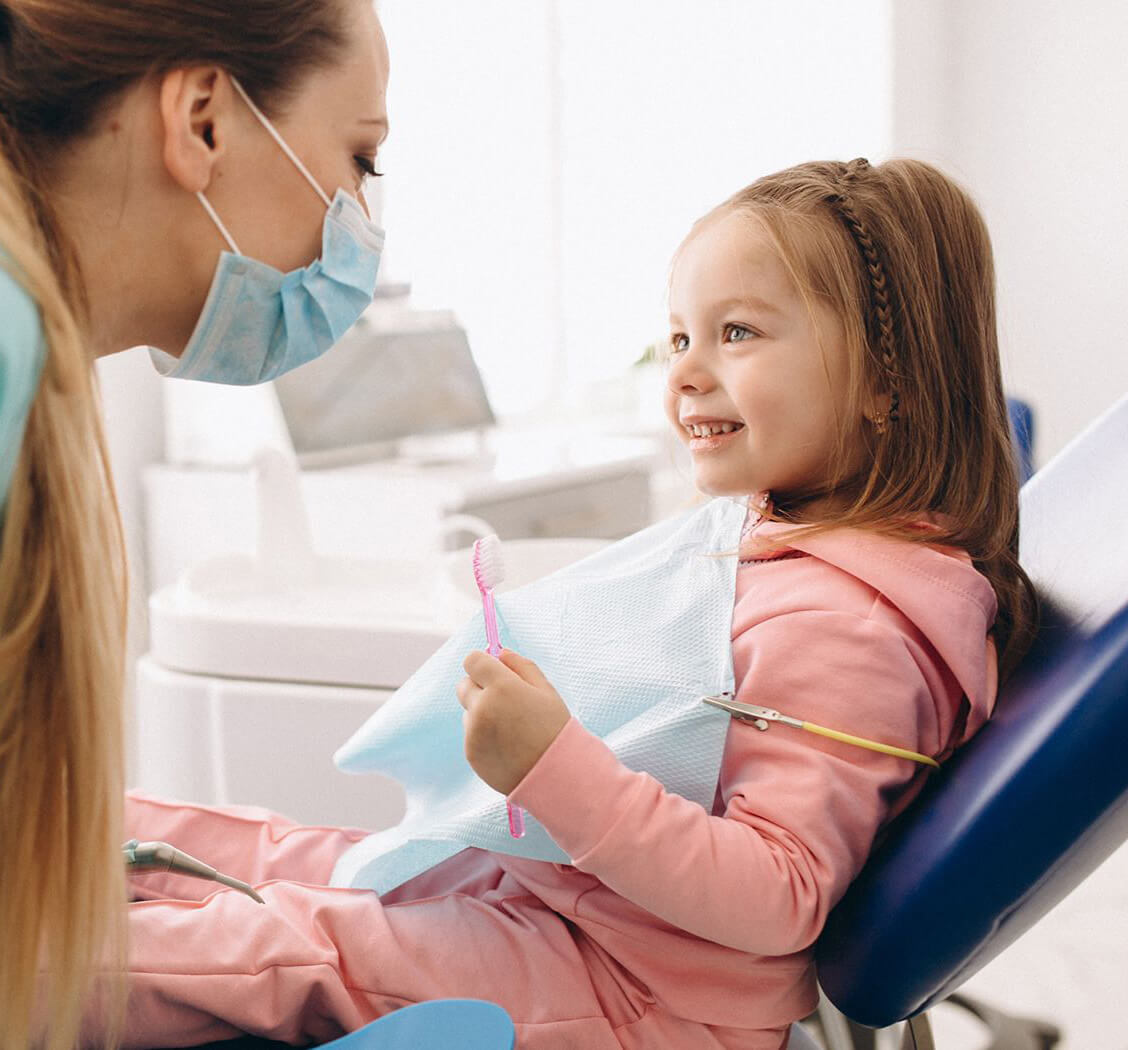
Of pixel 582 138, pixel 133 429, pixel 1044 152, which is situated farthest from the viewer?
pixel 1044 152

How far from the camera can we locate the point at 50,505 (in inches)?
29.5

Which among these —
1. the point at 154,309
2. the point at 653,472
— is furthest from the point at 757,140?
the point at 154,309

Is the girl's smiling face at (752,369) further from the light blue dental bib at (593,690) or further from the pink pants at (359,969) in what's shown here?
the pink pants at (359,969)

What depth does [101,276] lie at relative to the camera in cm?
93

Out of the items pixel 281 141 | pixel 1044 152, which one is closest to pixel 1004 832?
pixel 281 141

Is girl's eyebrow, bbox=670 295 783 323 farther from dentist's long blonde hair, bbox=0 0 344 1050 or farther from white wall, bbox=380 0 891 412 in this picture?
white wall, bbox=380 0 891 412

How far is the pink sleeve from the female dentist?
289mm

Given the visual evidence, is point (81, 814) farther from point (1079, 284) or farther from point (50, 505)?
point (1079, 284)

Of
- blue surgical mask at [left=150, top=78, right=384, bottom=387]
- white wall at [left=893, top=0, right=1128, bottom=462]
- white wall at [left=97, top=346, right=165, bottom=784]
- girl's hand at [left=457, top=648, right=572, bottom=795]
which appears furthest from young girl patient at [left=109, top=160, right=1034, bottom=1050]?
white wall at [left=893, top=0, right=1128, bottom=462]

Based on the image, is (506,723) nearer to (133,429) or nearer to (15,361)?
(15,361)

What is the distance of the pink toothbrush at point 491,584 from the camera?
2.95 feet

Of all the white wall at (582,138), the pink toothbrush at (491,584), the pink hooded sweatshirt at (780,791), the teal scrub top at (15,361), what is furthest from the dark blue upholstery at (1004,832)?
the white wall at (582,138)

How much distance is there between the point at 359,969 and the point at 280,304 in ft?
1.72

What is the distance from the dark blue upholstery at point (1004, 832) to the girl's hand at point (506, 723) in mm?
251
